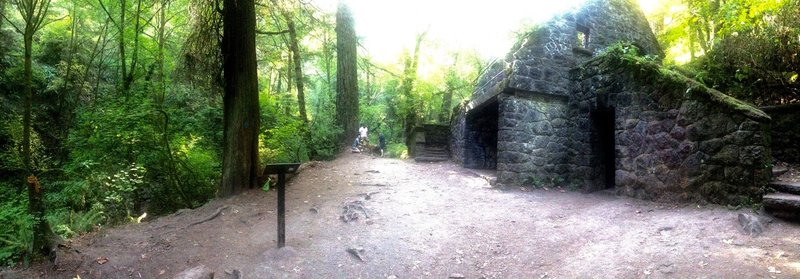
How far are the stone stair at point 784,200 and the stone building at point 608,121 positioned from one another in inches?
7.2

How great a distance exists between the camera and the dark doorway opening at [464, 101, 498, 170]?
11156mm

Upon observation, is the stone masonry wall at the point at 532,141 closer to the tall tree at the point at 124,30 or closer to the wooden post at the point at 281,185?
the wooden post at the point at 281,185

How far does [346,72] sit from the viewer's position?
1268 cm

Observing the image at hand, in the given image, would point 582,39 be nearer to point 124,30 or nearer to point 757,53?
point 757,53

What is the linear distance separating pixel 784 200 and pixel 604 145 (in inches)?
164

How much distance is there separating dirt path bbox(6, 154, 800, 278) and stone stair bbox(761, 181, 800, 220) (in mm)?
184

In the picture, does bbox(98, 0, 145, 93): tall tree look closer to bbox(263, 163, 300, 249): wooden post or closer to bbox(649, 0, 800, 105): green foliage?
bbox(263, 163, 300, 249): wooden post

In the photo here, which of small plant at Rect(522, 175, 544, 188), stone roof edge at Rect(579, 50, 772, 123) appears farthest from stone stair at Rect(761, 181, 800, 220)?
small plant at Rect(522, 175, 544, 188)

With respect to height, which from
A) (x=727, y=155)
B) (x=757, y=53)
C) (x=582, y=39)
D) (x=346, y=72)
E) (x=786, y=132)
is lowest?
(x=727, y=155)

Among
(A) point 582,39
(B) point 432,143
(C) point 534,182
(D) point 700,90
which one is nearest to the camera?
(D) point 700,90

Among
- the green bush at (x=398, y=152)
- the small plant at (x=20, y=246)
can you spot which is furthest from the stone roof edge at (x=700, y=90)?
the small plant at (x=20, y=246)

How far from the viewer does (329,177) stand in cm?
864

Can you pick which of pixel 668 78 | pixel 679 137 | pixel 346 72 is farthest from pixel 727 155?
pixel 346 72

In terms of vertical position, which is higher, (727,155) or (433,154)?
(727,155)
